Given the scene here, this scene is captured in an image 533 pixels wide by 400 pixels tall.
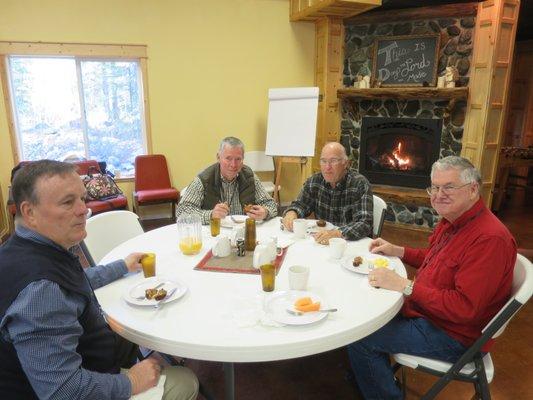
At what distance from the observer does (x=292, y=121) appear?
4.38m

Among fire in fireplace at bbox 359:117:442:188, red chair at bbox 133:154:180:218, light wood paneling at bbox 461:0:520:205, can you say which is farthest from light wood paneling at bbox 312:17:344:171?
red chair at bbox 133:154:180:218

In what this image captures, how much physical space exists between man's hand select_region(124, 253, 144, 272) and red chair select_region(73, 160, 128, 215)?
2397 millimetres

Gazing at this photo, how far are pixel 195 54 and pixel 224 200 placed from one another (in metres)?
2.64

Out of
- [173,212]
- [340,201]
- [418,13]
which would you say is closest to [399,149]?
[418,13]

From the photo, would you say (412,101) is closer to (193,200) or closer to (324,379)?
(193,200)

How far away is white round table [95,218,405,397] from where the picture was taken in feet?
3.66

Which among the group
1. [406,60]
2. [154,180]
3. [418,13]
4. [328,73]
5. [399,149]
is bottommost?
[154,180]

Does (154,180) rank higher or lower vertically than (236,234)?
lower

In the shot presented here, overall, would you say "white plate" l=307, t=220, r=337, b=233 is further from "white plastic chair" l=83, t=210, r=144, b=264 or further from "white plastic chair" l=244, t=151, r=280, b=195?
"white plastic chair" l=244, t=151, r=280, b=195

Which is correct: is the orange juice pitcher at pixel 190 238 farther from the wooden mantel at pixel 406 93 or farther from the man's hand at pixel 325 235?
the wooden mantel at pixel 406 93

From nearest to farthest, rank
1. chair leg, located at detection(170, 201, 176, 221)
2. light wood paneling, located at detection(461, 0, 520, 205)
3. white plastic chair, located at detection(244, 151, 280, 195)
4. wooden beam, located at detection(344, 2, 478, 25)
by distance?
light wood paneling, located at detection(461, 0, 520, 205) → wooden beam, located at detection(344, 2, 478, 25) → chair leg, located at detection(170, 201, 176, 221) → white plastic chair, located at detection(244, 151, 280, 195)

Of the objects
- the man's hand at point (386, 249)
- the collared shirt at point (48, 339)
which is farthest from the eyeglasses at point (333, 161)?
the collared shirt at point (48, 339)

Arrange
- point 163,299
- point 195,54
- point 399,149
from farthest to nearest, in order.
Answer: point 399,149 → point 195,54 → point 163,299

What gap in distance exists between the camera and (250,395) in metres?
1.84
